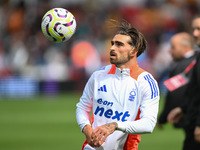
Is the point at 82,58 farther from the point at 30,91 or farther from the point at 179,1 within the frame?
the point at 179,1

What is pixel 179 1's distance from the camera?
24.5m

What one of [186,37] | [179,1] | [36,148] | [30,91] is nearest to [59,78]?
[30,91]

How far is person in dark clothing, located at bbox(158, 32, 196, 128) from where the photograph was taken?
24.3 ft

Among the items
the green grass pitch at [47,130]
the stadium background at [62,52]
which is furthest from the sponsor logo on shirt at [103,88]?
the stadium background at [62,52]

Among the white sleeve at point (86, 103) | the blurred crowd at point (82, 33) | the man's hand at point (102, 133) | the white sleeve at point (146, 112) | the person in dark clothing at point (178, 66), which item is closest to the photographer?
the man's hand at point (102, 133)

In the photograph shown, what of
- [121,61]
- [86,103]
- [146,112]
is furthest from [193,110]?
[86,103]

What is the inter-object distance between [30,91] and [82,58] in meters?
2.98

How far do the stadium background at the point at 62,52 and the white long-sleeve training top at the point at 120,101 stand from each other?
8.36 meters

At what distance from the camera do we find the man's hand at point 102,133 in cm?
493

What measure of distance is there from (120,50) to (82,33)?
1713 centimetres

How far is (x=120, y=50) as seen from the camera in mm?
5375

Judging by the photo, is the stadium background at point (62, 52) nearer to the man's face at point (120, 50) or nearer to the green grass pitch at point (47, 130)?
the green grass pitch at point (47, 130)

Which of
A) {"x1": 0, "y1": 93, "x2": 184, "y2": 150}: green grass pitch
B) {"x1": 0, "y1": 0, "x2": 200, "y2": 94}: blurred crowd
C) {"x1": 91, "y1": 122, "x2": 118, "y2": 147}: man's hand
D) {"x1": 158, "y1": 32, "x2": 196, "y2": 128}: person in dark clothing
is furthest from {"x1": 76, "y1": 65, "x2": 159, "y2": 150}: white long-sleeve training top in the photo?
{"x1": 0, "y1": 0, "x2": 200, "y2": 94}: blurred crowd

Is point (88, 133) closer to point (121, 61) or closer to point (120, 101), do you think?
point (120, 101)
